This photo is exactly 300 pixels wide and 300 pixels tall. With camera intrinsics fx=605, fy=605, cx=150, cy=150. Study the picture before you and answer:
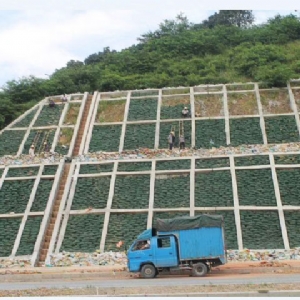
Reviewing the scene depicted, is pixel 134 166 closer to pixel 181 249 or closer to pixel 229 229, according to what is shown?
pixel 229 229

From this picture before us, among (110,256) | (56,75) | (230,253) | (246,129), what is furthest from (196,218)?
(56,75)

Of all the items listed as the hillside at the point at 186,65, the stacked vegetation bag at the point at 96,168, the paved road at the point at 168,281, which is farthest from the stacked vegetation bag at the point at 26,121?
the paved road at the point at 168,281

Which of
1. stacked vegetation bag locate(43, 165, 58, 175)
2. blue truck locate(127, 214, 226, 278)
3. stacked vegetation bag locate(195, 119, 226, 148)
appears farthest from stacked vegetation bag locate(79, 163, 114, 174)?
blue truck locate(127, 214, 226, 278)

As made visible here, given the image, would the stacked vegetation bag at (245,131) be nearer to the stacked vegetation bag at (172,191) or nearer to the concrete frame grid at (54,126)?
the stacked vegetation bag at (172,191)

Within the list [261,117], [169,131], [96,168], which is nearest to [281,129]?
[261,117]

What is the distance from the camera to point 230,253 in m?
22.7

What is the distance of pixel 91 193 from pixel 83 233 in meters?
2.53

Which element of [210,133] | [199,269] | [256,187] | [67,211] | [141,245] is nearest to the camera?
[199,269]

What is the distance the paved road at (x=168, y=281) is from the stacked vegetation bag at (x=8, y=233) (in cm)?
393

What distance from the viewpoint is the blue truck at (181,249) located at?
1980cm

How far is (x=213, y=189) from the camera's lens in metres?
26.1

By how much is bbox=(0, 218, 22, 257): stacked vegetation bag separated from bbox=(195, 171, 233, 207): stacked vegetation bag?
25.3 ft

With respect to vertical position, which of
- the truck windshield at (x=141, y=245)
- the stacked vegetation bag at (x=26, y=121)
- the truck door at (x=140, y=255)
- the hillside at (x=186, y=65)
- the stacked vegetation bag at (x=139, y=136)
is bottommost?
the truck door at (x=140, y=255)

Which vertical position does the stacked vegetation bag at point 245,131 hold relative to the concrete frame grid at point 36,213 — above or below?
above
